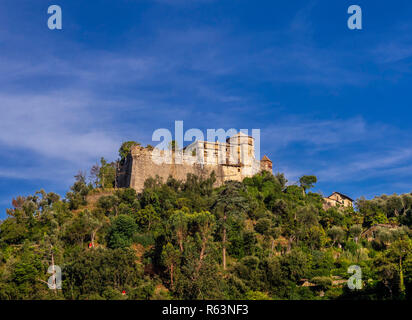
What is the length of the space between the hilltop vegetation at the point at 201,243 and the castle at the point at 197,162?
6.89 feet

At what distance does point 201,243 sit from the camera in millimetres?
38969

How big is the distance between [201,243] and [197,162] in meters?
25.6

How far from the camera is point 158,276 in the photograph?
39.2 meters

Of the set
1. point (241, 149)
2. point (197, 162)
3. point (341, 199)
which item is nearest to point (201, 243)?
point (197, 162)

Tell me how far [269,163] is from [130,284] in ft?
125

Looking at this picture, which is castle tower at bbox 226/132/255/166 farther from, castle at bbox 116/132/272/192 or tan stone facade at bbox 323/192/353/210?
tan stone facade at bbox 323/192/353/210

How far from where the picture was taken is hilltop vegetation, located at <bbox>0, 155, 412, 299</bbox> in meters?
34.9

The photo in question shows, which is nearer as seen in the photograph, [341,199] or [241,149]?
[241,149]

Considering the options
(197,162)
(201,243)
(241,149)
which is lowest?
(201,243)

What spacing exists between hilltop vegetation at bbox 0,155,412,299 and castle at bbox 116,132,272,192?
6.89ft

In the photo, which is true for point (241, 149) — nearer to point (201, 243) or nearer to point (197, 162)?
point (197, 162)

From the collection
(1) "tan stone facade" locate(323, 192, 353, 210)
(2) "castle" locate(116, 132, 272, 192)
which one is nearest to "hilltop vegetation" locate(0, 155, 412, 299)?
(2) "castle" locate(116, 132, 272, 192)

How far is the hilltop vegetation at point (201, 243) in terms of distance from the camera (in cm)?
3488
